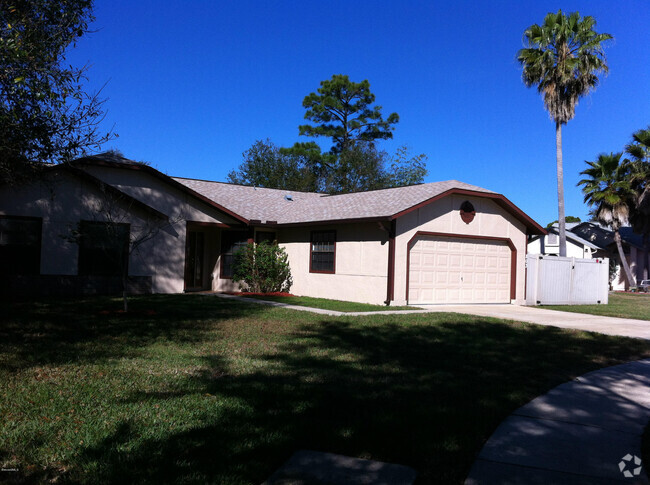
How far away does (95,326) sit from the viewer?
10.2m

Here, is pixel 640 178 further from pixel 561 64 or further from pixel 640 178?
pixel 561 64

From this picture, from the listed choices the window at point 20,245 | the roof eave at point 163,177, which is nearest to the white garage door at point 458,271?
Answer: the roof eave at point 163,177

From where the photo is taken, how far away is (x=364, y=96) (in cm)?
4231

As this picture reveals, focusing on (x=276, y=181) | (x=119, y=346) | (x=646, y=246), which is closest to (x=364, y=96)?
(x=276, y=181)

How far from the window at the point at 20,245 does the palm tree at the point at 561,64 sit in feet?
73.5

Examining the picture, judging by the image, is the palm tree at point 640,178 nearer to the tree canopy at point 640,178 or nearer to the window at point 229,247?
the tree canopy at point 640,178

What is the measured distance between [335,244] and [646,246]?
82.6 ft

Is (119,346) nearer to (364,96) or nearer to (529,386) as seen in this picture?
(529,386)

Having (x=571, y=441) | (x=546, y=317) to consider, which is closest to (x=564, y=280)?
(x=546, y=317)

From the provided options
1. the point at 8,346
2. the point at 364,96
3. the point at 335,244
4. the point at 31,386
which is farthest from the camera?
the point at 364,96

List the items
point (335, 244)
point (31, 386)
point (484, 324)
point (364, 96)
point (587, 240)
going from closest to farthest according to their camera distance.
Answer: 1. point (31, 386)
2. point (484, 324)
3. point (335, 244)
4. point (587, 240)
5. point (364, 96)

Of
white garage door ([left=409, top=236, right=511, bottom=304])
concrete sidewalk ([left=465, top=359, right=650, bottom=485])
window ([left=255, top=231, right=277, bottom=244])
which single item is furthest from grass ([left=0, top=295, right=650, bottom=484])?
window ([left=255, top=231, right=277, bottom=244])

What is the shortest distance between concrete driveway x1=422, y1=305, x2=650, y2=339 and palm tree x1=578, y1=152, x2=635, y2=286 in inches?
676

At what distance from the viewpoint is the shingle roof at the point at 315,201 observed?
56.1 feet
